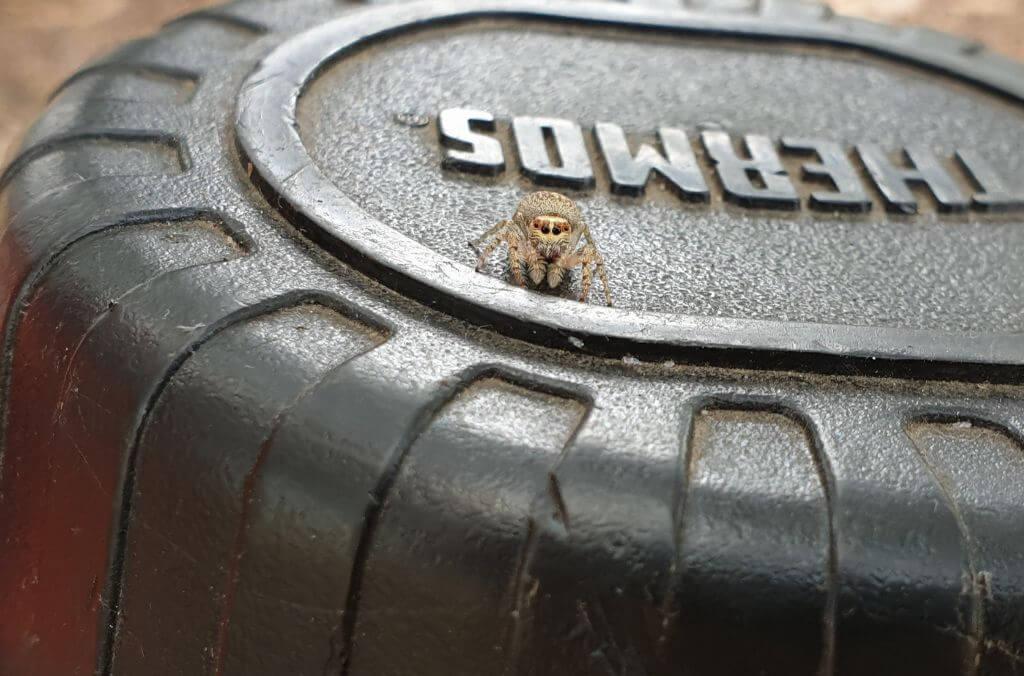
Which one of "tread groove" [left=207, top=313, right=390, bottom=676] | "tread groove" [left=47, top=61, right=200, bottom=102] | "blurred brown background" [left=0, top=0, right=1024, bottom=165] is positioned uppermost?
"blurred brown background" [left=0, top=0, right=1024, bottom=165]

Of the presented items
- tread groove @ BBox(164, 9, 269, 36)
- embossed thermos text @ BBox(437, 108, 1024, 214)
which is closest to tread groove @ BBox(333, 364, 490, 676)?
→ embossed thermos text @ BBox(437, 108, 1024, 214)

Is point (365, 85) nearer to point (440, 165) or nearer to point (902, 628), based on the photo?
point (440, 165)

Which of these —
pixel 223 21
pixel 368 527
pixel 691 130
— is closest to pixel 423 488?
pixel 368 527

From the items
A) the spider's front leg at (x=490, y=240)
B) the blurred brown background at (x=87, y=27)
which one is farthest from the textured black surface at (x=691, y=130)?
the blurred brown background at (x=87, y=27)

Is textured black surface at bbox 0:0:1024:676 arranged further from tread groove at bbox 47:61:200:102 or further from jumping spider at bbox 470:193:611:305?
tread groove at bbox 47:61:200:102

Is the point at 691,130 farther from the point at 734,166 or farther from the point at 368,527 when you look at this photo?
the point at 368,527

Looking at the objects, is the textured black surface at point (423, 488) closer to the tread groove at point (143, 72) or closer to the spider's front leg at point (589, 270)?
the spider's front leg at point (589, 270)

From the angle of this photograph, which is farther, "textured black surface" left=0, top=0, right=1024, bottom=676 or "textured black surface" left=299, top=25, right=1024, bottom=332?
"textured black surface" left=299, top=25, right=1024, bottom=332
